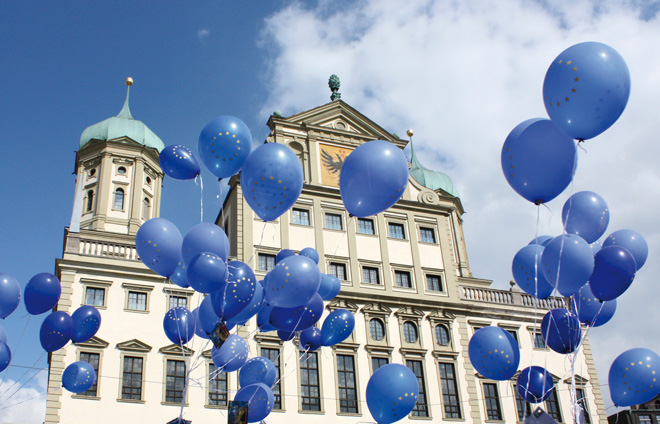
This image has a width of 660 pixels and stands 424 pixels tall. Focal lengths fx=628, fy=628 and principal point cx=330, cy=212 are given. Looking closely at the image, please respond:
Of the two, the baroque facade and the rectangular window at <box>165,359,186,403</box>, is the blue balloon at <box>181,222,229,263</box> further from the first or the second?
the rectangular window at <box>165,359,186,403</box>

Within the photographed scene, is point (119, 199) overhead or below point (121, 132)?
below

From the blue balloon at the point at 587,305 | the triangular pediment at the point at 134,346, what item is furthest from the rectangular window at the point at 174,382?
the blue balloon at the point at 587,305

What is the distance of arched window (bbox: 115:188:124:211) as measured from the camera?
29188mm

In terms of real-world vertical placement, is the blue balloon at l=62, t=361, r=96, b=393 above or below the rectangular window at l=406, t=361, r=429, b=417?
below

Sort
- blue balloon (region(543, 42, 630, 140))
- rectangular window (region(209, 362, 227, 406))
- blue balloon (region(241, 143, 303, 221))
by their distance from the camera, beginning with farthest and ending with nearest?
rectangular window (region(209, 362, 227, 406)), blue balloon (region(241, 143, 303, 221)), blue balloon (region(543, 42, 630, 140))

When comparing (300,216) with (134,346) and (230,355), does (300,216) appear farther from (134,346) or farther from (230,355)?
(230,355)

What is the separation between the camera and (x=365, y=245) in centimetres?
2783

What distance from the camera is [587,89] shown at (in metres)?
9.76

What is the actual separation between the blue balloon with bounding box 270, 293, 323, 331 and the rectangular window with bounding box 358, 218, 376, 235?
14.2 m

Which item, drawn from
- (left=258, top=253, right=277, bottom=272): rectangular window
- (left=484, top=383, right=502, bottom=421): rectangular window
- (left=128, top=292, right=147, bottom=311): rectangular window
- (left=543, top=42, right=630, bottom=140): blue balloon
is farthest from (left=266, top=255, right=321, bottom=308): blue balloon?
(left=484, top=383, right=502, bottom=421): rectangular window

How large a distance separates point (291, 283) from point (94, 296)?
13.2m

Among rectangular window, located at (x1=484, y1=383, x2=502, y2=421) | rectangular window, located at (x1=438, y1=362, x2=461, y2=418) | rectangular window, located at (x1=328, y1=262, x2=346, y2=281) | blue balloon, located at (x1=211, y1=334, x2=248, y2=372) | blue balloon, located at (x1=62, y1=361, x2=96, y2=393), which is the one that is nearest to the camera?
blue balloon, located at (x1=211, y1=334, x2=248, y2=372)

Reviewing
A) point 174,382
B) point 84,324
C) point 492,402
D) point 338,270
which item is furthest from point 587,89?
point 492,402

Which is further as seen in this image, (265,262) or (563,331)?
(265,262)
